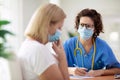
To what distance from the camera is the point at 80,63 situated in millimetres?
2457

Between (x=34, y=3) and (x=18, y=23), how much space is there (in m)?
0.60

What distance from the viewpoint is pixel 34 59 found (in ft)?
5.09

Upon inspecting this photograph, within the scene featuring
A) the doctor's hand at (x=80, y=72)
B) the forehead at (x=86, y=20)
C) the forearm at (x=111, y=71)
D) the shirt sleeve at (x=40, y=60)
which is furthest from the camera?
the forehead at (x=86, y=20)

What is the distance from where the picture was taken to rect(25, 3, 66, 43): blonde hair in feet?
5.31

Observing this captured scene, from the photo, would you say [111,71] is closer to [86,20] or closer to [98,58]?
[98,58]

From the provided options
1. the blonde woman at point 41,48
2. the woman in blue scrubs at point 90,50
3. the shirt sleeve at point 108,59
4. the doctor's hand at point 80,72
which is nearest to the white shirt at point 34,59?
the blonde woman at point 41,48

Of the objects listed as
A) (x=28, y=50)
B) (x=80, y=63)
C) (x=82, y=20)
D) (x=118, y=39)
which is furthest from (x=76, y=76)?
(x=118, y=39)

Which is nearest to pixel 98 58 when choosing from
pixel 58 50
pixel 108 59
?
pixel 108 59

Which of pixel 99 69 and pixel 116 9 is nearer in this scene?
pixel 99 69

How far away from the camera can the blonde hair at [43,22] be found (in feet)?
5.31

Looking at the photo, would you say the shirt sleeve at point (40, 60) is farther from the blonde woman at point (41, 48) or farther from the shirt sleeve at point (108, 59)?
the shirt sleeve at point (108, 59)

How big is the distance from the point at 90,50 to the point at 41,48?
0.99 m

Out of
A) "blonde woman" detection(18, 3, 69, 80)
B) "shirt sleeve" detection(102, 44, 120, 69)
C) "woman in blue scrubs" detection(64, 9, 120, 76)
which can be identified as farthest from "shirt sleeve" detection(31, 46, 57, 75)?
"shirt sleeve" detection(102, 44, 120, 69)

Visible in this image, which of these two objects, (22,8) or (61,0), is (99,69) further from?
(61,0)
